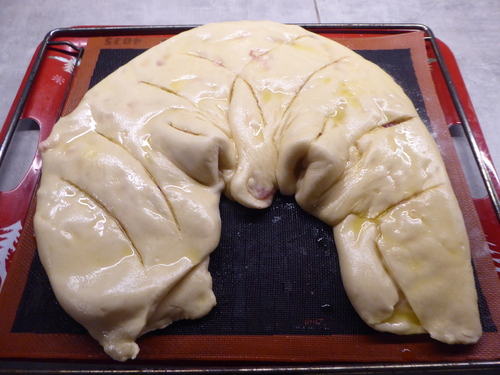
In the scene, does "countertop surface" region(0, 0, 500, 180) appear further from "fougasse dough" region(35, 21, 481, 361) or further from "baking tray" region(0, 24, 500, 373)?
"fougasse dough" region(35, 21, 481, 361)

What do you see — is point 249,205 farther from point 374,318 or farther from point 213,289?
point 374,318

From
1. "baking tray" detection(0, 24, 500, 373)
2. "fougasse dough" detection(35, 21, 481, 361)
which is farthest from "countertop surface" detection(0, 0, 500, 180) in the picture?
"fougasse dough" detection(35, 21, 481, 361)

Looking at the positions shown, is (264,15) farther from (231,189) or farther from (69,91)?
(231,189)

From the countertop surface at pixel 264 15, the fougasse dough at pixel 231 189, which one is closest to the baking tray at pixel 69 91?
the fougasse dough at pixel 231 189

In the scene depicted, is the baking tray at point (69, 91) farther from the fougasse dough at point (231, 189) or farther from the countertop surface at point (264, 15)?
the countertop surface at point (264, 15)

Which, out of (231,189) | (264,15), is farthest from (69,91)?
(264,15)

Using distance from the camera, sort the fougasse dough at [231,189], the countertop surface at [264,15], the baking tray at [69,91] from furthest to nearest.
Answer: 1. the countertop surface at [264,15]
2. the baking tray at [69,91]
3. the fougasse dough at [231,189]
